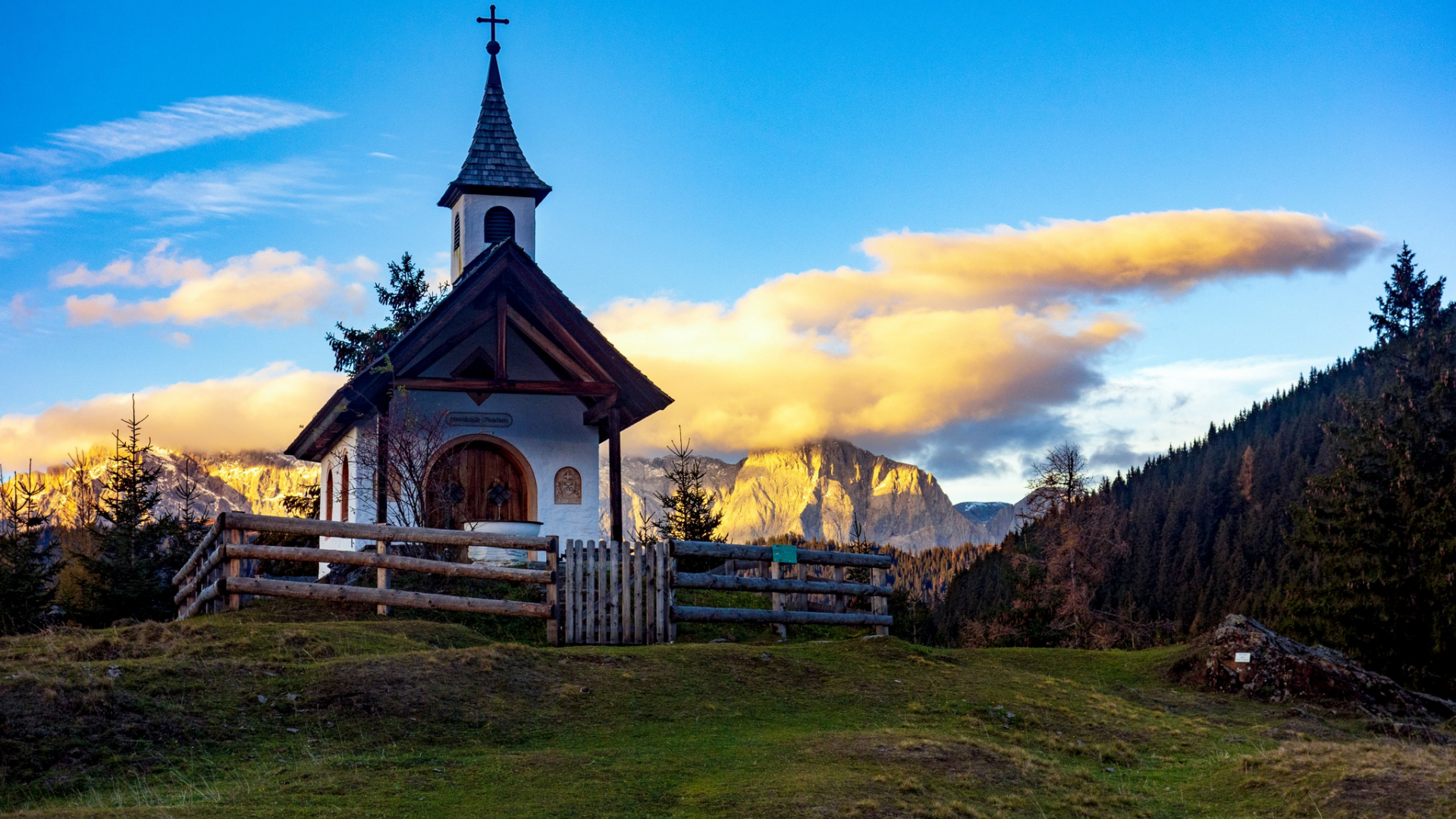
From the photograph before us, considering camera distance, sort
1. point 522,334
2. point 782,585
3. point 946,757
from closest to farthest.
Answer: point 946,757 < point 782,585 < point 522,334

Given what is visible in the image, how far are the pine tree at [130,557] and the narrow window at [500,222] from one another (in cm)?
1114

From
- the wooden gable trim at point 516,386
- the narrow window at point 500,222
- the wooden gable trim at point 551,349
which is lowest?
the wooden gable trim at point 516,386

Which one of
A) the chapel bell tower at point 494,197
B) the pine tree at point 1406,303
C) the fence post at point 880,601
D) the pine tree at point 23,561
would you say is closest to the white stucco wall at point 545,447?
the chapel bell tower at point 494,197

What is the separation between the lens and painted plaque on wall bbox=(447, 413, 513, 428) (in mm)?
25547

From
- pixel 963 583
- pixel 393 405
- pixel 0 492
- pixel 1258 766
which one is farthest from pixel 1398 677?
pixel 963 583

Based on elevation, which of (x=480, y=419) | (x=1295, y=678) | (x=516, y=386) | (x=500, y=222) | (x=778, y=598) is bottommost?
(x=1295, y=678)

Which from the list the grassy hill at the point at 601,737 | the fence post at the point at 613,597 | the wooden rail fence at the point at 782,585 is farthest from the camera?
the wooden rail fence at the point at 782,585

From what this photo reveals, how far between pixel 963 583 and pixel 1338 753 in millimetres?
102085

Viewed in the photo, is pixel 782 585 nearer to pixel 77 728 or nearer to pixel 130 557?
pixel 77 728

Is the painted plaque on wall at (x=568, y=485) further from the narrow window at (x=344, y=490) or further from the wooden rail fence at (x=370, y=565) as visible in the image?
the wooden rail fence at (x=370, y=565)

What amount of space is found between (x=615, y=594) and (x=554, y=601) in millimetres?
932

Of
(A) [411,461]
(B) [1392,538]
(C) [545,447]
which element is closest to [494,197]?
(C) [545,447]

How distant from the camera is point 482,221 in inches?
1188

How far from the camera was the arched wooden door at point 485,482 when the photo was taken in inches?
1005
